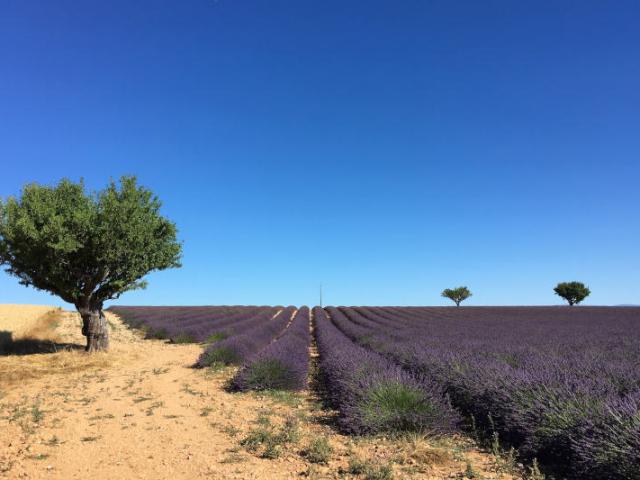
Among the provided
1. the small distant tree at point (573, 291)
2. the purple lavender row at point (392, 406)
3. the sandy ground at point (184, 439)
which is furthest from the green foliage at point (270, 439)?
the small distant tree at point (573, 291)

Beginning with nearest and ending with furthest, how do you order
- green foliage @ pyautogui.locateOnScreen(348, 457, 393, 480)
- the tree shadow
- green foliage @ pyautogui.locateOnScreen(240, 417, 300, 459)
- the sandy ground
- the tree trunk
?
green foliage @ pyautogui.locateOnScreen(348, 457, 393, 480) → the sandy ground → green foliage @ pyautogui.locateOnScreen(240, 417, 300, 459) → the tree trunk → the tree shadow

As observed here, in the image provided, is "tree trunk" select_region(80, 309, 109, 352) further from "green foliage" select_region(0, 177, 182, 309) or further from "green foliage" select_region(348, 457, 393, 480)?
"green foliage" select_region(348, 457, 393, 480)

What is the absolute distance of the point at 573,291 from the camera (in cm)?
5975

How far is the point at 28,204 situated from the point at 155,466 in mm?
11410

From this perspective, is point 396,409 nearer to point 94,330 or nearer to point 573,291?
point 94,330

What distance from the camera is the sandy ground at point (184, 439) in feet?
14.1

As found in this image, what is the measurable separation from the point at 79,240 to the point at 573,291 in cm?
6413

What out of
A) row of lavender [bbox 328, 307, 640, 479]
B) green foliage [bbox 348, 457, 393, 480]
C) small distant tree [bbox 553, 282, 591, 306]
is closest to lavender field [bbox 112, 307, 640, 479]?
row of lavender [bbox 328, 307, 640, 479]

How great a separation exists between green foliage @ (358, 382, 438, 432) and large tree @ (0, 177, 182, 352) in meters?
10.3

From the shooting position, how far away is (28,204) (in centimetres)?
1279

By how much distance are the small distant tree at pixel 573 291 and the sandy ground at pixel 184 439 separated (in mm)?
62956

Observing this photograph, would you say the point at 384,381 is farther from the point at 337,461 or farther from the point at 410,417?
the point at 337,461

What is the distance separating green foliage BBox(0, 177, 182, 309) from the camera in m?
12.4

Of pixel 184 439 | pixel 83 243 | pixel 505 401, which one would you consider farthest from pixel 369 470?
pixel 83 243
